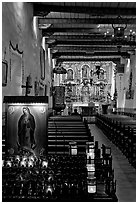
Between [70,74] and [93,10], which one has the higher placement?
[93,10]

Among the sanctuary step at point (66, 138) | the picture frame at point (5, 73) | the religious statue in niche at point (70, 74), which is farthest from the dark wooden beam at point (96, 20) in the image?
the religious statue in niche at point (70, 74)

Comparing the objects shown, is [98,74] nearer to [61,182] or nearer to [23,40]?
[23,40]

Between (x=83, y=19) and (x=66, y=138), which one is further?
(x=83, y=19)

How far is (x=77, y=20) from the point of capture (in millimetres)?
14117

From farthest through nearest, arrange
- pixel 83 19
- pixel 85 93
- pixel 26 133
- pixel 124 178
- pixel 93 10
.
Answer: pixel 85 93
pixel 83 19
pixel 93 10
pixel 124 178
pixel 26 133

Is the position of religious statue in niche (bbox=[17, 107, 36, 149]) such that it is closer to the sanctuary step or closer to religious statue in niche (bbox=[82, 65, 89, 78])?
the sanctuary step

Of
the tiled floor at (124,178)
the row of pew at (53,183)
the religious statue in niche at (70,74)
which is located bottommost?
the tiled floor at (124,178)

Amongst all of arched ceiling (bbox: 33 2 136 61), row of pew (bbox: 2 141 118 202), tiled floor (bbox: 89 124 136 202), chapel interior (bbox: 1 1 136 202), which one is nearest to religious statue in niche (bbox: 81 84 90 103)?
chapel interior (bbox: 1 1 136 202)

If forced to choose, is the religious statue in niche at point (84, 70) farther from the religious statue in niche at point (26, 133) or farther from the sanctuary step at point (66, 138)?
the religious statue in niche at point (26, 133)

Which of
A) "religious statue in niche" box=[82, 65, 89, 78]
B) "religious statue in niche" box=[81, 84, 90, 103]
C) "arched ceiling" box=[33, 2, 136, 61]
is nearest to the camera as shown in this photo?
"arched ceiling" box=[33, 2, 136, 61]

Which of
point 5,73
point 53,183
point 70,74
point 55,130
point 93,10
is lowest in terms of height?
point 53,183

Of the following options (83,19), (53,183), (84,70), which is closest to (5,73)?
(53,183)

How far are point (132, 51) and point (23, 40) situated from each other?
13.1 metres

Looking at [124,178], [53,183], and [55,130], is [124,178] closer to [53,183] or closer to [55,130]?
[55,130]
